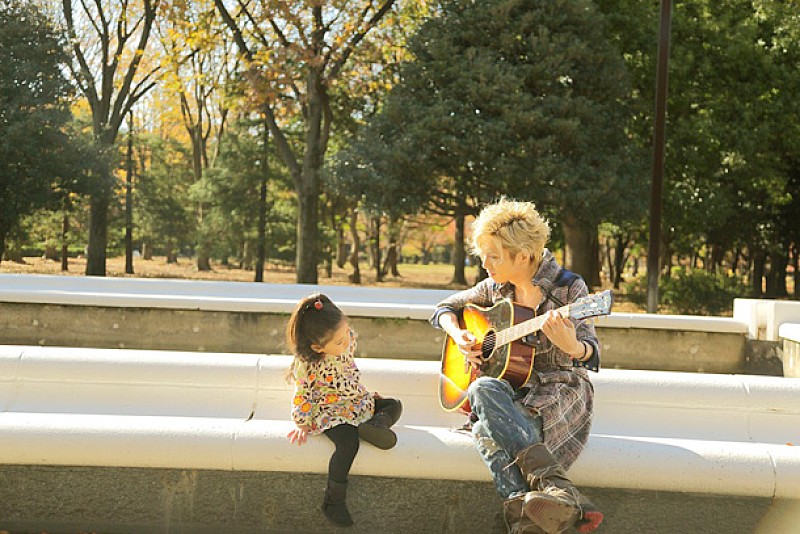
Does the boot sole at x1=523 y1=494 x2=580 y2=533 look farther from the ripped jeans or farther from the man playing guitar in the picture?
the ripped jeans

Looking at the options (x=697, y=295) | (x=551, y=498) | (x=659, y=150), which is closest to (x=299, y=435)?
(x=551, y=498)

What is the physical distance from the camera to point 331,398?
4.09 m

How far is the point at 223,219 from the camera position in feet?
101

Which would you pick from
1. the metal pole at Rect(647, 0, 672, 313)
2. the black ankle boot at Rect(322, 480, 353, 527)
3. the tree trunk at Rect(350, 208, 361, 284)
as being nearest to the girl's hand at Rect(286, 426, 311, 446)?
the black ankle boot at Rect(322, 480, 353, 527)

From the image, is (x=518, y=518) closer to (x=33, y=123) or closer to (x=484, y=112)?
(x=484, y=112)

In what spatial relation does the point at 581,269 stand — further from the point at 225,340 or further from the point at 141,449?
the point at 141,449

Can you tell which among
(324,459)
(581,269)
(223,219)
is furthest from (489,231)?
(223,219)

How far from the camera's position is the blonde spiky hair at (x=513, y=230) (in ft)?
13.3

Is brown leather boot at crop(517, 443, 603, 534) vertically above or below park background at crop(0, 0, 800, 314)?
below

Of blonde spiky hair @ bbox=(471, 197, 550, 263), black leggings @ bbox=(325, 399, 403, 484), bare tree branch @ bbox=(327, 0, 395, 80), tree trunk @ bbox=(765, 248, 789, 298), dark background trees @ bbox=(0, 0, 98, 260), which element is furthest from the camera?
tree trunk @ bbox=(765, 248, 789, 298)

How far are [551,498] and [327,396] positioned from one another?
1.13 meters

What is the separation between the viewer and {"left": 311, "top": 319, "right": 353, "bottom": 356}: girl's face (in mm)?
4031

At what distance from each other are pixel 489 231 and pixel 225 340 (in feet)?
15.7

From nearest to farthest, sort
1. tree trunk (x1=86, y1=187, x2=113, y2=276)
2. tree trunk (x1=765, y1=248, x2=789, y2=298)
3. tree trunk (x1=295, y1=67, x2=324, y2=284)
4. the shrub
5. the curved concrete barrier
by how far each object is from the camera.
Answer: the curved concrete barrier
the shrub
tree trunk (x1=295, y1=67, x2=324, y2=284)
tree trunk (x1=86, y1=187, x2=113, y2=276)
tree trunk (x1=765, y1=248, x2=789, y2=298)
